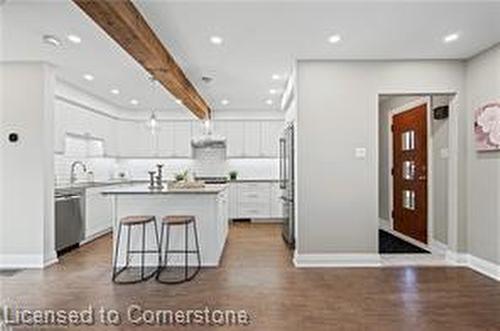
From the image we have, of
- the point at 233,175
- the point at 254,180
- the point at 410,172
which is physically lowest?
the point at 254,180

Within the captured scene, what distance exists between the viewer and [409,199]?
6477 millimetres

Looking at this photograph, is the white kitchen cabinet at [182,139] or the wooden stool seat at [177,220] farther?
the white kitchen cabinet at [182,139]

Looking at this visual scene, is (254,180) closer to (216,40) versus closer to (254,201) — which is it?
Answer: (254,201)

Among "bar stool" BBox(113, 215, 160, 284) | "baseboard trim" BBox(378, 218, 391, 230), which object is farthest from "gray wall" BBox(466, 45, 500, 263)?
"bar stool" BBox(113, 215, 160, 284)

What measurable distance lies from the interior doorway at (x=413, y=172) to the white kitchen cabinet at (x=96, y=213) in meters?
4.87

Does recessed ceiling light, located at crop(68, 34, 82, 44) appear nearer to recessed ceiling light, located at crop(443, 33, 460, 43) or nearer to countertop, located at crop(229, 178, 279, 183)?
recessed ceiling light, located at crop(443, 33, 460, 43)

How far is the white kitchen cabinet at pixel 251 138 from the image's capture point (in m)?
9.01

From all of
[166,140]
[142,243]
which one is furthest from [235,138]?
[142,243]

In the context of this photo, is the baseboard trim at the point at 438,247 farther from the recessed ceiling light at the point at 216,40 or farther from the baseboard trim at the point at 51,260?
the baseboard trim at the point at 51,260

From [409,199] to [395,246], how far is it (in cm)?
99

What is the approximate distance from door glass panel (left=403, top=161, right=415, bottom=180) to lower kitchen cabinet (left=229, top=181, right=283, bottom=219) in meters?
3.02

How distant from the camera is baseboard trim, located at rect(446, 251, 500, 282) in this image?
426 cm

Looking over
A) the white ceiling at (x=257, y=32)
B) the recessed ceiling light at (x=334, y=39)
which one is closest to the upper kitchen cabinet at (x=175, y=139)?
the white ceiling at (x=257, y=32)

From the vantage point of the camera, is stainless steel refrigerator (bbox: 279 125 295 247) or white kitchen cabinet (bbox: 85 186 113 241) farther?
white kitchen cabinet (bbox: 85 186 113 241)
